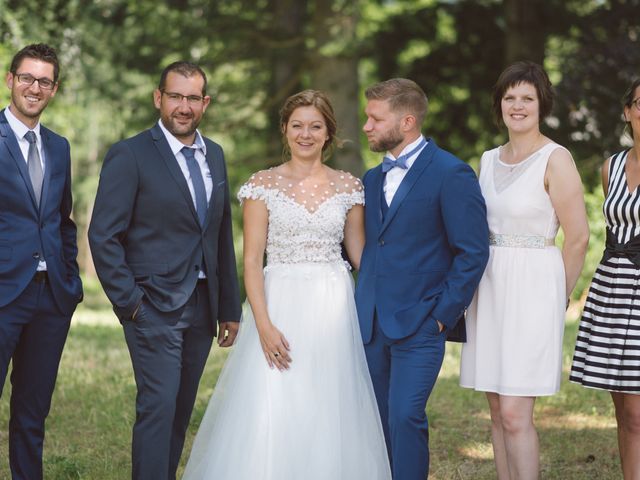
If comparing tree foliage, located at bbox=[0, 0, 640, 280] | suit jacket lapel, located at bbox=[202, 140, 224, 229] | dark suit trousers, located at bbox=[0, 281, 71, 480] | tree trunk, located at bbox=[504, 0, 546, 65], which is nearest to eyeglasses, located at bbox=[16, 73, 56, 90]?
suit jacket lapel, located at bbox=[202, 140, 224, 229]

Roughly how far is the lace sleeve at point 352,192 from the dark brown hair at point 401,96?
0.45m

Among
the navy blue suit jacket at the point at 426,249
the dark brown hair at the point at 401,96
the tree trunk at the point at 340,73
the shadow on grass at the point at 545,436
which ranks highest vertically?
the tree trunk at the point at 340,73

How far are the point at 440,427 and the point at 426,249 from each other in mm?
2607

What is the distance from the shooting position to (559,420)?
7297 mm

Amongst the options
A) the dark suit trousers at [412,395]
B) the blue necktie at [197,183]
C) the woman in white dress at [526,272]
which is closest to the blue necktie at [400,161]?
the woman in white dress at [526,272]

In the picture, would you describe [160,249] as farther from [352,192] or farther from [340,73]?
[340,73]

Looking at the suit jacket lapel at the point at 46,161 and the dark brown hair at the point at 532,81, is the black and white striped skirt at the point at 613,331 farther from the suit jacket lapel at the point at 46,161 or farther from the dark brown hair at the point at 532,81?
the suit jacket lapel at the point at 46,161

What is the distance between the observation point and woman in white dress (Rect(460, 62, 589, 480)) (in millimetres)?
4824

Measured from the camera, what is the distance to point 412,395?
4.76 m

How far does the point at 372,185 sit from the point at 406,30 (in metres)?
11.2

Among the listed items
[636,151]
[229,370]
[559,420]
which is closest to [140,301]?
[229,370]

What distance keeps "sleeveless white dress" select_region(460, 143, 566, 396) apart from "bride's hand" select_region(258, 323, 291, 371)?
100 cm

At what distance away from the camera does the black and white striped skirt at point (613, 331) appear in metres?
4.77

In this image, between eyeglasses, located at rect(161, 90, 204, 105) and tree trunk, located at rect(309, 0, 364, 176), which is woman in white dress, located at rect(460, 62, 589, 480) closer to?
eyeglasses, located at rect(161, 90, 204, 105)
